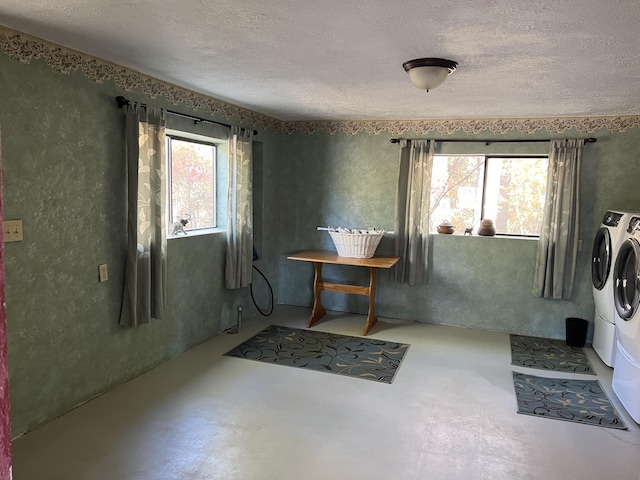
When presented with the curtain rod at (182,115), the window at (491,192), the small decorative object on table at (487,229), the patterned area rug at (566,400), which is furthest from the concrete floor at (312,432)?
the curtain rod at (182,115)

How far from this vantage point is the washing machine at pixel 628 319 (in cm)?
299

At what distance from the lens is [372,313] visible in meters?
4.69

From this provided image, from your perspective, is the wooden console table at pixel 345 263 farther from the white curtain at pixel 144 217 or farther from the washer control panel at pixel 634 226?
the washer control panel at pixel 634 226

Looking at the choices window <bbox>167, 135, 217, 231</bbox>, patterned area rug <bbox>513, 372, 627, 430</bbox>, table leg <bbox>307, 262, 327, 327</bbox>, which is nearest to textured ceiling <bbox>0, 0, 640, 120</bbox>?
window <bbox>167, 135, 217, 231</bbox>

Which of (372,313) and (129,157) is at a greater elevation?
(129,157)

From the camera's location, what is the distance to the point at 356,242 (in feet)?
15.3

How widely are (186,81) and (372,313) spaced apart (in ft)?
9.07

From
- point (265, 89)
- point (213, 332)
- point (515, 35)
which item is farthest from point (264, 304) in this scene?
point (515, 35)

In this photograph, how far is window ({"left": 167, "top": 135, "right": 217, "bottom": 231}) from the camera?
13.0ft

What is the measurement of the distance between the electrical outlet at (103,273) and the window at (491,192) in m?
3.27

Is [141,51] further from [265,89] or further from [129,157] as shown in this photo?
[265,89]

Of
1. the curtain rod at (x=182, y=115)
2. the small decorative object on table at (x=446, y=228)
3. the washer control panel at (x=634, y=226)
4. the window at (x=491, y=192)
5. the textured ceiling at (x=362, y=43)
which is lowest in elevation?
the small decorative object on table at (x=446, y=228)

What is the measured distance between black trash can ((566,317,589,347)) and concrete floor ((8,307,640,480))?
715 mm

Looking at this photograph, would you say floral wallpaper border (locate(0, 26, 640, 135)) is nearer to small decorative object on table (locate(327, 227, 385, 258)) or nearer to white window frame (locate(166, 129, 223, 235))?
white window frame (locate(166, 129, 223, 235))
